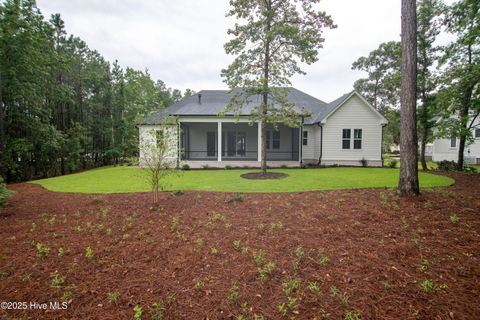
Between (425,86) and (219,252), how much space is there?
1728 cm

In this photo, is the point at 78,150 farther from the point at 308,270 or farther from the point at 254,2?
the point at 308,270

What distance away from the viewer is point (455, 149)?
66.3 feet

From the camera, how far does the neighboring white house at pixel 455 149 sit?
62.1ft

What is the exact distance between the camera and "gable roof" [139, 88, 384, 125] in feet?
52.9

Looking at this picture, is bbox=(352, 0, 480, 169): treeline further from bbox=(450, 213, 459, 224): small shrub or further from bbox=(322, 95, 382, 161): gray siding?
bbox=(450, 213, 459, 224): small shrub

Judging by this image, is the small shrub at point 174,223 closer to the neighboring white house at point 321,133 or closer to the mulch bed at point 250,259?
the mulch bed at point 250,259

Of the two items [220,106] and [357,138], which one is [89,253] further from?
[357,138]

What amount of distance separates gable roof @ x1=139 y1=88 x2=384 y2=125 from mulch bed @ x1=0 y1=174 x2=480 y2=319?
11.2 m

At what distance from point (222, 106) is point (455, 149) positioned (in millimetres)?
22793

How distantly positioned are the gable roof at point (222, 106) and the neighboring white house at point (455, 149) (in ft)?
38.2

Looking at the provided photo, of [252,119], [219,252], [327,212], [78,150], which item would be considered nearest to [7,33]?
[78,150]

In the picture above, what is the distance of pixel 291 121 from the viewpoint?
35.9 feet

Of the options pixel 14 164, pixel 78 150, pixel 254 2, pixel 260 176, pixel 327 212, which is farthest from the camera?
pixel 78 150

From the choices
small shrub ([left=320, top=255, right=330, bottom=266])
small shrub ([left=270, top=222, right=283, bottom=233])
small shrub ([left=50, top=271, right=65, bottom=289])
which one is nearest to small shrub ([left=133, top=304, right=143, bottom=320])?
small shrub ([left=50, top=271, right=65, bottom=289])
